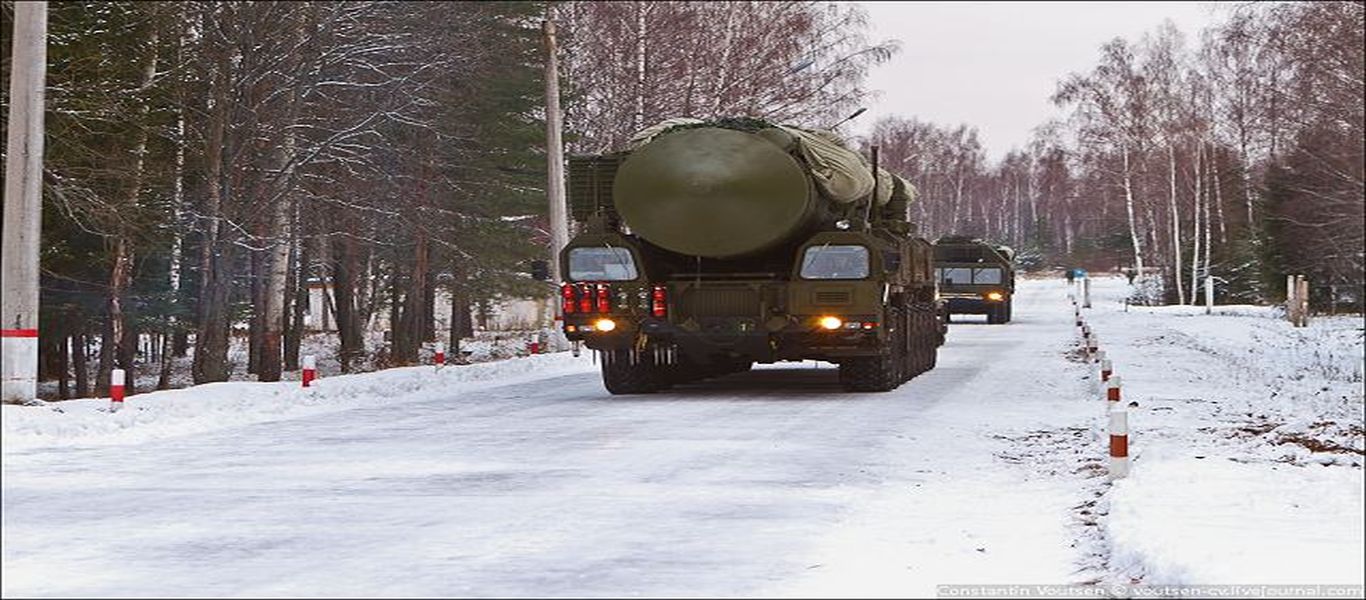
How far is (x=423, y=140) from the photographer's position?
120 feet

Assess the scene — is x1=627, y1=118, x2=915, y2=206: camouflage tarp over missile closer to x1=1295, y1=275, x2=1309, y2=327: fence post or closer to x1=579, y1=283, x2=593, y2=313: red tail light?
x1=579, y1=283, x2=593, y2=313: red tail light

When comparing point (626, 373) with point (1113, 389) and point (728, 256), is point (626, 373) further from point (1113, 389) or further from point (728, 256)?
point (1113, 389)

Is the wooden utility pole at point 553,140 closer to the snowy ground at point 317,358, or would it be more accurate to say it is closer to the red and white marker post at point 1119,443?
the snowy ground at point 317,358

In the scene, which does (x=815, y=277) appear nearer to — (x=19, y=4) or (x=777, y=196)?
(x=777, y=196)

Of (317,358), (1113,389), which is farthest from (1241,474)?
(317,358)

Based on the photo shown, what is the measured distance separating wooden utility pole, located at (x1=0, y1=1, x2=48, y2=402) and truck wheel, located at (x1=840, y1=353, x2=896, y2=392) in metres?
10.0

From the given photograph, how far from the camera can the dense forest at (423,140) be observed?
25.3 m

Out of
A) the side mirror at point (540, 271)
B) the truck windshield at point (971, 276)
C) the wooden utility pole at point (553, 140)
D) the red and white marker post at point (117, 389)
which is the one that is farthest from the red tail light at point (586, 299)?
the truck windshield at point (971, 276)

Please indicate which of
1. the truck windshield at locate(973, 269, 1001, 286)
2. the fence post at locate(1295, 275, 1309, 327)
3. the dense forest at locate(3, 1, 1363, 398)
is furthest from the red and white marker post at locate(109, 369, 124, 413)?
the truck windshield at locate(973, 269, 1001, 286)

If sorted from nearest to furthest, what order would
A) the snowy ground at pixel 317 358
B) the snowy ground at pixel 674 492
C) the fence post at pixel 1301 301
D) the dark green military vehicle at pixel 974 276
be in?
the snowy ground at pixel 674 492 → the snowy ground at pixel 317 358 → the fence post at pixel 1301 301 → the dark green military vehicle at pixel 974 276

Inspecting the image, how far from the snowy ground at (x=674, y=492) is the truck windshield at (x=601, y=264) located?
1.62 m

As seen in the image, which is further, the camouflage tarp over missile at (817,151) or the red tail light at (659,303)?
the red tail light at (659,303)

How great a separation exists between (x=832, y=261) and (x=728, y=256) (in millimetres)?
1301

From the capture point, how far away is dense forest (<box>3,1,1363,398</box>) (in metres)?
25.3
